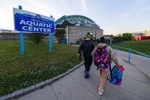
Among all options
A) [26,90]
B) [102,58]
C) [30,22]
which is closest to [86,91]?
[102,58]

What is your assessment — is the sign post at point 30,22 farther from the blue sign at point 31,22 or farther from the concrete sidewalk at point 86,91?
the concrete sidewalk at point 86,91

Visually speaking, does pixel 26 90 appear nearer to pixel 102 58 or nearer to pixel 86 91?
pixel 86 91

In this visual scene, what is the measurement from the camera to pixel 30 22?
5.41 metres

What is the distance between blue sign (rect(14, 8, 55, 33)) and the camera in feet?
16.0

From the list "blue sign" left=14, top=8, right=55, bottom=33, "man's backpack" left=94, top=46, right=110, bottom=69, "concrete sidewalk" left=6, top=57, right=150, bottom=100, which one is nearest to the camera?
"man's backpack" left=94, top=46, right=110, bottom=69

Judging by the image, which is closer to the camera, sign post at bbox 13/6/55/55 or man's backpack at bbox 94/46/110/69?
man's backpack at bbox 94/46/110/69

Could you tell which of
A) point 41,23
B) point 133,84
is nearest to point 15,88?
point 133,84

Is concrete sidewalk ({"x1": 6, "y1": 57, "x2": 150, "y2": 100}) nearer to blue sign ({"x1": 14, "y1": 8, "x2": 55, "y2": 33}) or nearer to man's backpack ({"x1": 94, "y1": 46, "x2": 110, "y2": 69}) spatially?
man's backpack ({"x1": 94, "y1": 46, "x2": 110, "y2": 69})

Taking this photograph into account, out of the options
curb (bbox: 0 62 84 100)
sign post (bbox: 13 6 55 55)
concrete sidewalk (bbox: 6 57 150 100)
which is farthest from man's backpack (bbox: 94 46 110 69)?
sign post (bbox: 13 6 55 55)

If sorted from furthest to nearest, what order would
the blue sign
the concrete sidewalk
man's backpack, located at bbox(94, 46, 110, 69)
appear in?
1. the blue sign
2. the concrete sidewalk
3. man's backpack, located at bbox(94, 46, 110, 69)

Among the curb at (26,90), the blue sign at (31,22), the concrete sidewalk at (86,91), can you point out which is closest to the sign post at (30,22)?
the blue sign at (31,22)

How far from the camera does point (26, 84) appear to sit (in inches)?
108

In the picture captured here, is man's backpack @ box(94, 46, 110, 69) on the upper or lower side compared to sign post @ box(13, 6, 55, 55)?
lower

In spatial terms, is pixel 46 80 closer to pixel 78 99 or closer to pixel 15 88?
pixel 15 88
